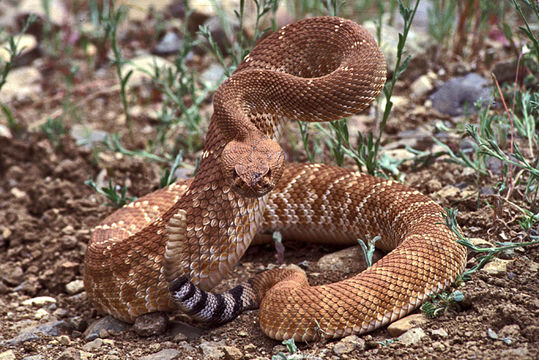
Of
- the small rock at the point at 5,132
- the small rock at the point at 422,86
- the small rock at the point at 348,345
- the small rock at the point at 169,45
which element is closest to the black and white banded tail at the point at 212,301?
the small rock at the point at 348,345

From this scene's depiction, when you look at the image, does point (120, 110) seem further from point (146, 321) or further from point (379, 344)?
point (379, 344)

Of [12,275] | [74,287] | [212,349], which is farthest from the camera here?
[12,275]

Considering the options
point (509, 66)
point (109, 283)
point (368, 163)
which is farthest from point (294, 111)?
point (509, 66)

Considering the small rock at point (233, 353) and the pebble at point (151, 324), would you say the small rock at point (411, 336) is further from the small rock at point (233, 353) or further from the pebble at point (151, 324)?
the pebble at point (151, 324)

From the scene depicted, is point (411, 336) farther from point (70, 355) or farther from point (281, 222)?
point (281, 222)

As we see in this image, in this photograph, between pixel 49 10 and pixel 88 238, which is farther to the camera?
pixel 49 10

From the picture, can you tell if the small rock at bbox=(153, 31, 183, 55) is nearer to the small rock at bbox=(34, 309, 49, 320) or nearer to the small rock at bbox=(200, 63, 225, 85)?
the small rock at bbox=(200, 63, 225, 85)

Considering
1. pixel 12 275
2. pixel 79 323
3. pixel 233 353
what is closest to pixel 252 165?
pixel 233 353
